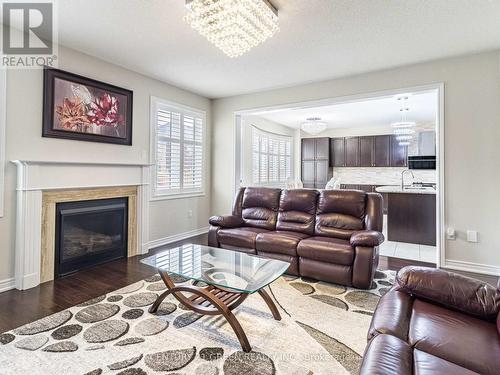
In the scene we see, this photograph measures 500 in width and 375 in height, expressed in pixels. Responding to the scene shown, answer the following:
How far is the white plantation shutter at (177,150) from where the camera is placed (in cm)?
464

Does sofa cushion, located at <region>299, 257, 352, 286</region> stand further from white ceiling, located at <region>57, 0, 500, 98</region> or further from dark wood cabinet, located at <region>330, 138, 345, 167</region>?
dark wood cabinet, located at <region>330, 138, 345, 167</region>

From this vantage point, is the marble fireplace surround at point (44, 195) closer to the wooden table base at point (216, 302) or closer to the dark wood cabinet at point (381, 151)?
the wooden table base at point (216, 302)

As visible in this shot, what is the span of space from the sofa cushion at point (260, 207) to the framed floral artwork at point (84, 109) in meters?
1.98

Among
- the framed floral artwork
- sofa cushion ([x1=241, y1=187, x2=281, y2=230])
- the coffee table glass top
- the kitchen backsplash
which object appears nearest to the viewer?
the coffee table glass top

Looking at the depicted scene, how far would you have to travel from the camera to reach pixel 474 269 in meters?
Result: 3.52

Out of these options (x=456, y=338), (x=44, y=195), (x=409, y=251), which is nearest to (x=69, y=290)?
(x=44, y=195)

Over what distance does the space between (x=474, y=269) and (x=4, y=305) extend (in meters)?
5.13

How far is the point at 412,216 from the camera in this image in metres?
4.84

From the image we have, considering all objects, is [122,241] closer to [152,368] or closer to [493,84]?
[152,368]

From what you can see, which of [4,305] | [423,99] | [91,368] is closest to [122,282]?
[4,305]

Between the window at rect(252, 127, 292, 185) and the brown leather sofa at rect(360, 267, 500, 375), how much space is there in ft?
18.5

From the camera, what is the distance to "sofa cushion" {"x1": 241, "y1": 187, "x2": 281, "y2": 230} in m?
4.07

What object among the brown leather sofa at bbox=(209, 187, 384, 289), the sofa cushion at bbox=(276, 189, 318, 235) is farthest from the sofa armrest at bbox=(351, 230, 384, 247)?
the sofa cushion at bbox=(276, 189, 318, 235)

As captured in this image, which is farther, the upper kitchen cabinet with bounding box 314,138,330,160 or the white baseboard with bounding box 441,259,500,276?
the upper kitchen cabinet with bounding box 314,138,330,160
